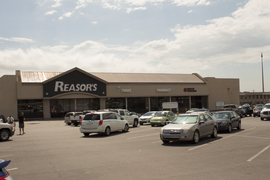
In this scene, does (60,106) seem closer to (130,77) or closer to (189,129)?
(130,77)

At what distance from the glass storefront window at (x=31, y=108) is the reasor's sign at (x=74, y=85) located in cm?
195

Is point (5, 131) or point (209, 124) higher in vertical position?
point (209, 124)

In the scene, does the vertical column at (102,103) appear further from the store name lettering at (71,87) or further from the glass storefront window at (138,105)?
the glass storefront window at (138,105)

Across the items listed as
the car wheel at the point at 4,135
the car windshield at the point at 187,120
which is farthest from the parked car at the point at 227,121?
the car wheel at the point at 4,135

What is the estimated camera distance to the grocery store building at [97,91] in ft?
131

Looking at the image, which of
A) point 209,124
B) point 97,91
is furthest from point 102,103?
point 209,124

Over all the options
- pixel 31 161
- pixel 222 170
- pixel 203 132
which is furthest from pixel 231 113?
pixel 31 161

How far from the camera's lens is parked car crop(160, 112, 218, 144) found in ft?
39.4

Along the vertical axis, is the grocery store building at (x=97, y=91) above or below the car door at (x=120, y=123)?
above

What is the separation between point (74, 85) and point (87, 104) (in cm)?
405

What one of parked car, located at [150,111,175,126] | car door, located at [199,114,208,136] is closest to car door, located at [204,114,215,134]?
car door, located at [199,114,208,136]

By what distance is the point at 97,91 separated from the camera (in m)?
44.6

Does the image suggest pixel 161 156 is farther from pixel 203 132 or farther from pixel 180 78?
pixel 180 78

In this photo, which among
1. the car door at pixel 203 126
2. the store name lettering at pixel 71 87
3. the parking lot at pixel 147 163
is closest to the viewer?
the parking lot at pixel 147 163
